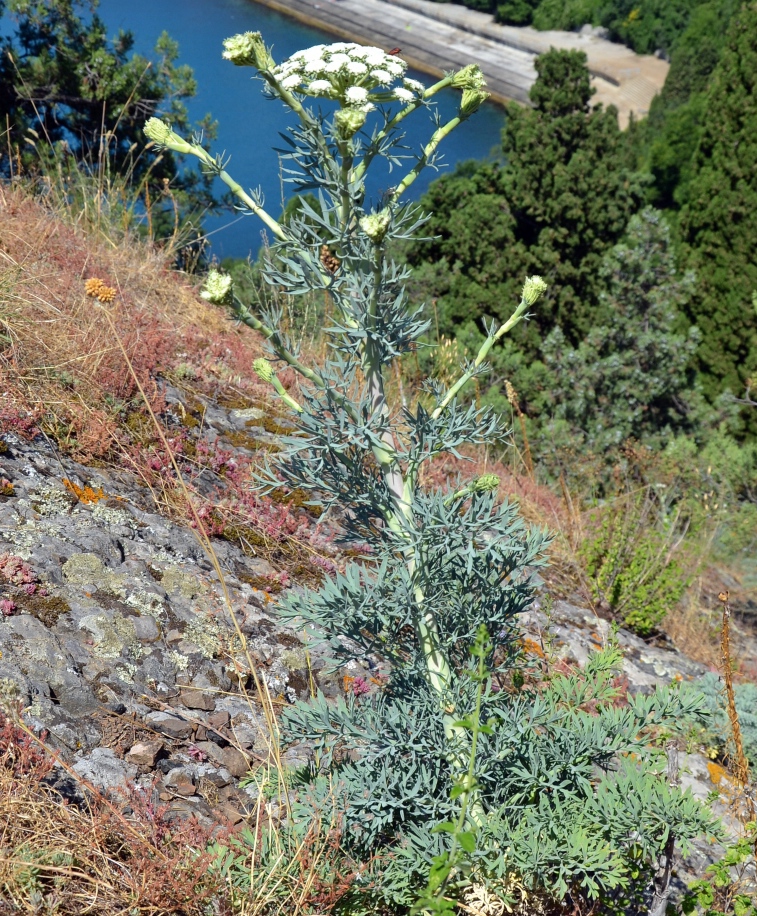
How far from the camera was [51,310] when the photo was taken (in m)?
3.83

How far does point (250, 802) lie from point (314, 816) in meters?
0.45

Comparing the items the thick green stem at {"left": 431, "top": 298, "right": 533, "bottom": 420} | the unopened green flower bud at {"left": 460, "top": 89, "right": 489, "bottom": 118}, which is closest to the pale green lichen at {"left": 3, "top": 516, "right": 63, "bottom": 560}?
the thick green stem at {"left": 431, "top": 298, "right": 533, "bottom": 420}

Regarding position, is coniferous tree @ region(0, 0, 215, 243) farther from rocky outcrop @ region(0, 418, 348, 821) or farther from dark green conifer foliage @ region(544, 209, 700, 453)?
rocky outcrop @ region(0, 418, 348, 821)

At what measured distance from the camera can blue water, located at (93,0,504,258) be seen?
1488 centimetres

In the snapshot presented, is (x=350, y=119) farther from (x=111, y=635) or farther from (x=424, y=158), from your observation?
(x=111, y=635)

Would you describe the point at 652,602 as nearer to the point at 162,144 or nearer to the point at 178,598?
the point at 178,598

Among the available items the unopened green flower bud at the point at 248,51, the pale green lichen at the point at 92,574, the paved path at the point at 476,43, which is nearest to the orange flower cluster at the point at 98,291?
the pale green lichen at the point at 92,574

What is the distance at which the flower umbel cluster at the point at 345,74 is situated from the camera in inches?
65.8

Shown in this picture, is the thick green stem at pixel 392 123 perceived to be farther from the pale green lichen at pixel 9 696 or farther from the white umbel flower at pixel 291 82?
the pale green lichen at pixel 9 696

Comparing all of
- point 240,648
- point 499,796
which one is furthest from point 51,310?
point 499,796

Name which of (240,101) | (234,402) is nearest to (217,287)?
(234,402)

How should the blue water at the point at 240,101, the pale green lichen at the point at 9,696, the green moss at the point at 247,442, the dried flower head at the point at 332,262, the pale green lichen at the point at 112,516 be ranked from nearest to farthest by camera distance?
the dried flower head at the point at 332,262 < the pale green lichen at the point at 9,696 < the pale green lichen at the point at 112,516 < the green moss at the point at 247,442 < the blue water at the point at 240,101

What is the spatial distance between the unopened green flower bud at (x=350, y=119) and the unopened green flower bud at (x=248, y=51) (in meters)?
0.20

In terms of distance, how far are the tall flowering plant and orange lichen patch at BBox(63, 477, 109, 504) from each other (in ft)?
4.44
